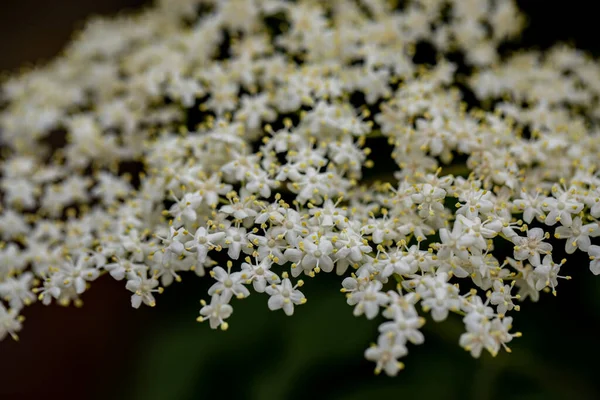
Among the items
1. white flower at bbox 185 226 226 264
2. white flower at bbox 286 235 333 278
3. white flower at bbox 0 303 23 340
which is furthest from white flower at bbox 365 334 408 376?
white flower at bbox 0 303 23 340

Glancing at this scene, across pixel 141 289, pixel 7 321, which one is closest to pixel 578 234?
pixel 141 289

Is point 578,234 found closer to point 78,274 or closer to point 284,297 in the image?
point 284,297

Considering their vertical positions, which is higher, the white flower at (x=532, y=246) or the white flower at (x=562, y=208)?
the white flower at (x=562, y=208)

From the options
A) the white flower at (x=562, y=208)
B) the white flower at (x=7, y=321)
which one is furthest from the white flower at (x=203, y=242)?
the white flower at (x=562, y=208)

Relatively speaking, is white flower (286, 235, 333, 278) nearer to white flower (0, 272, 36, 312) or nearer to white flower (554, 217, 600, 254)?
white flower (554, 217, 600, 254)

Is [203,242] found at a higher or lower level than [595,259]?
lower

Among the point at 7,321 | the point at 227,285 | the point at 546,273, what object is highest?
the point at 546,273

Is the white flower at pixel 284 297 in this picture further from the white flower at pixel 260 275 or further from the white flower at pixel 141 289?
the white flower at pixel 141 289

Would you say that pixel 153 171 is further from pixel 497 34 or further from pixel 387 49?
pixel 497 34

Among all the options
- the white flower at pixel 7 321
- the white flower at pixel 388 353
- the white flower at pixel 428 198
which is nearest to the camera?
the white flower at pixel 388 353

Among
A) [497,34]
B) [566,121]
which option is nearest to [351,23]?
[497,34]
